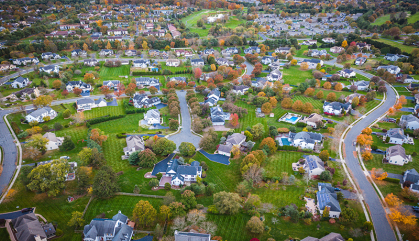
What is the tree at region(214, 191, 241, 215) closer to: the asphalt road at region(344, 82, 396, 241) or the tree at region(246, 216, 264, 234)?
the tree at region(246, 216, 264, 234)

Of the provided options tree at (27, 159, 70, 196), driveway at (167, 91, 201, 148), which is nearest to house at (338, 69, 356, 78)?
driveway at (167, 91, 201, 148)

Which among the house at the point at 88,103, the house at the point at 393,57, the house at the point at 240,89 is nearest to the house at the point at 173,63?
the house at the point at 240,89

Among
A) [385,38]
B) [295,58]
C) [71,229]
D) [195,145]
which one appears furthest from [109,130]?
[385,38]

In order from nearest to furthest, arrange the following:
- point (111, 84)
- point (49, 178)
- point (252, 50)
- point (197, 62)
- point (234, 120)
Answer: point (49, 178)
point (234, 120)
point (111, 84)
point (197, 62)
point (252, 50)

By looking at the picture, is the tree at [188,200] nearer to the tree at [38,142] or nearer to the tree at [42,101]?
the tree at [38,142]

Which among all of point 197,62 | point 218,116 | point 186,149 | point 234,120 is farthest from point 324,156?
point 197,62

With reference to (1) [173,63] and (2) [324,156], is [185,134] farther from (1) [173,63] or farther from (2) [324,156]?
(1) [173,63]
